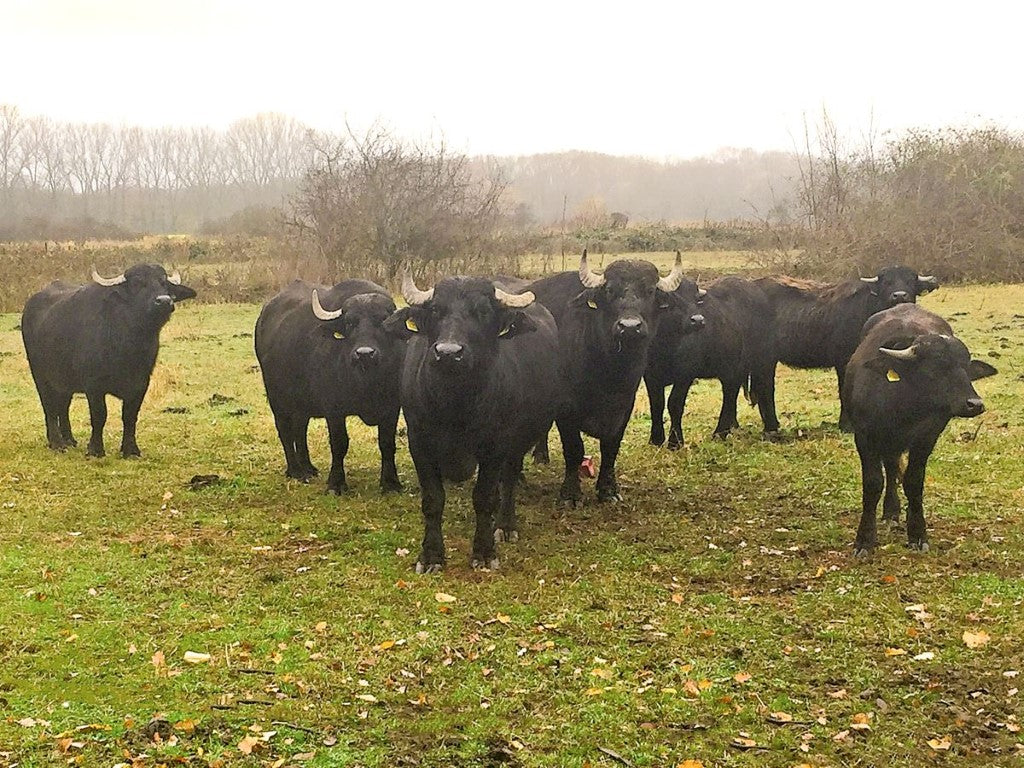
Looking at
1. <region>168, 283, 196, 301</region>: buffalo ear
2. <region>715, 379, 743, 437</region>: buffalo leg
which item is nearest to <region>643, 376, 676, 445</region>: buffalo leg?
<region>715, 379, 743, 437</region>: buffalo leg

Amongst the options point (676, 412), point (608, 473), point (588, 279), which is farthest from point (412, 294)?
point (676, 412)

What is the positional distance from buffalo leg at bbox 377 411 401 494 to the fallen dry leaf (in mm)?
5480

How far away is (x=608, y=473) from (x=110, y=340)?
6.04 meters

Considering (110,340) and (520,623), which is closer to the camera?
(520,623)

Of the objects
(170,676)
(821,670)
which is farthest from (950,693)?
(170,676)

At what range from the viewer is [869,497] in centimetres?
767

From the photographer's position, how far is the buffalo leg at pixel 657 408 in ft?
39.0

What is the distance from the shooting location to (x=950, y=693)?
17.5 feet

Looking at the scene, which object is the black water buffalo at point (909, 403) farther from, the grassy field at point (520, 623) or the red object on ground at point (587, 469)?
the red object on ground at point (587, 469)

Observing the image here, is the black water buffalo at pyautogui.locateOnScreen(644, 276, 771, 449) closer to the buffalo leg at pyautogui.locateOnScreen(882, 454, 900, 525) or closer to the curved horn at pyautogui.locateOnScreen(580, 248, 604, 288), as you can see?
the curved horn at pyautogui.locateOnScreen(580, 248, 604, 288)

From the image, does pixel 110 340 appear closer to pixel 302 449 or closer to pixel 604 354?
pixel 302 449

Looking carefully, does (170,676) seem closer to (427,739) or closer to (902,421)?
(427,739)

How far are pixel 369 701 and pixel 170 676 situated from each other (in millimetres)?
1164

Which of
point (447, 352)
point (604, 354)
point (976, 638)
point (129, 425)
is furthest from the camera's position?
point (129, 425)
